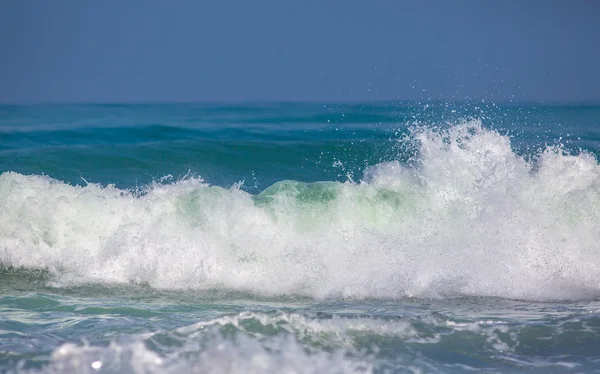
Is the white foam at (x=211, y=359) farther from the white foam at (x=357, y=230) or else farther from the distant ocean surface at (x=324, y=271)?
the white foam at (x=357, y=230)

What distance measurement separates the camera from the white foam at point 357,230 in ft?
24.1

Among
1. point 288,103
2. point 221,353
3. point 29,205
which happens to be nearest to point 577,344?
point 221,353

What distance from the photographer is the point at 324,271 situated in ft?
24.2

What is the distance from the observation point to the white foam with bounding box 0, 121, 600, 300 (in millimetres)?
7332

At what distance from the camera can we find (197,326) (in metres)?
5.14

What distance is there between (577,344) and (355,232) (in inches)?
135

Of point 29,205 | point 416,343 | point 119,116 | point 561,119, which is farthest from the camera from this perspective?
point 119,116

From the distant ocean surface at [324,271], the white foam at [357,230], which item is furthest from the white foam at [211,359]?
the white foam at [357,230]

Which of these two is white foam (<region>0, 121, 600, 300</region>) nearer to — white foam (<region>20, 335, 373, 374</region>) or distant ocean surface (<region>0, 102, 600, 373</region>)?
distant ocean surface (<region>0, 102, 600, 373</region>)

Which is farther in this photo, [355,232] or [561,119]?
[561,119]

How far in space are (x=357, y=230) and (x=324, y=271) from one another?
118 cm

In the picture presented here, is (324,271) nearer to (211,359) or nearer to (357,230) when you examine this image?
(357,230)

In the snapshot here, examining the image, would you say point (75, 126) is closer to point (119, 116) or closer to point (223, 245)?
point (119, 116)

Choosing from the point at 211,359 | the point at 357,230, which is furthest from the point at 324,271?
the point at 211,359
